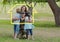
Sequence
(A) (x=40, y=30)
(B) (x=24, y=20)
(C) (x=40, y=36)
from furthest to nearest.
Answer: (A) (x=40, y=30) → (C) (x=40, y=36) → (B) (x=24, y=20)

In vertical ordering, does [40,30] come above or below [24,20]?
below

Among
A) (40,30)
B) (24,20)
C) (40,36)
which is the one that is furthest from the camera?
(40,30)

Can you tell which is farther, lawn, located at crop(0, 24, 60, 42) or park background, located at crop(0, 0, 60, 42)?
park background, located at crop(0, 0, 60, 42)

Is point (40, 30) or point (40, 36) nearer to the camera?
point (40, 36)

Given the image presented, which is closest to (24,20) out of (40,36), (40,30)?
(40,36)

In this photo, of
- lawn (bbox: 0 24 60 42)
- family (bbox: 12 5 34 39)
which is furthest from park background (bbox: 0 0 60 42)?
family (bbox: 12 5 34 39)

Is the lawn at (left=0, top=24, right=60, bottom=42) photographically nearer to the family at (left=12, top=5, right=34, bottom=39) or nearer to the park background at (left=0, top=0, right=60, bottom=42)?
the park background at (left=0, top=0, right=60, bottom=42)

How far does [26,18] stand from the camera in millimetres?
13672

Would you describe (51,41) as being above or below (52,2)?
below

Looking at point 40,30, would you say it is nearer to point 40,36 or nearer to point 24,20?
point 40,36

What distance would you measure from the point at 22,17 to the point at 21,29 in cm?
68

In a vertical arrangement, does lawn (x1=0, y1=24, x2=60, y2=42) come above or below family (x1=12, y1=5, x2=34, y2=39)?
below

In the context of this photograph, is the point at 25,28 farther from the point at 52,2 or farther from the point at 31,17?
the point at 52,2

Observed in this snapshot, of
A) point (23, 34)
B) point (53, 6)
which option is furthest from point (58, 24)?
point (23, 34)
